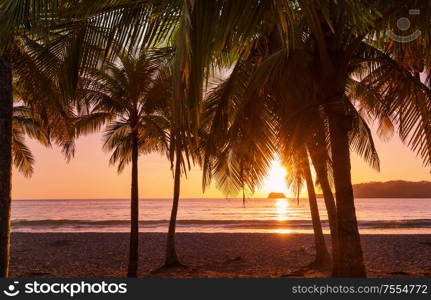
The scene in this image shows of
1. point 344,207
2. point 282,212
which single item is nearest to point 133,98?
point 344,207

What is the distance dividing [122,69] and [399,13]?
8552 mm

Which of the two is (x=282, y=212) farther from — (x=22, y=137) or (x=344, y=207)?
(x=344, y=207)

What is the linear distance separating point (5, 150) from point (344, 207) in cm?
527

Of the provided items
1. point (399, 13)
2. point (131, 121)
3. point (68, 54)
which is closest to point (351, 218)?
point (399, 13)

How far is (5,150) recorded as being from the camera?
6500 millimetres

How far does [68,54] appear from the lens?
173 inches

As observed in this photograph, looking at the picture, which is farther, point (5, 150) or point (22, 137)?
point (22, 137)

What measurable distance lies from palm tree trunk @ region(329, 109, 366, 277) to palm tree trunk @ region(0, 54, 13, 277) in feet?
16.4

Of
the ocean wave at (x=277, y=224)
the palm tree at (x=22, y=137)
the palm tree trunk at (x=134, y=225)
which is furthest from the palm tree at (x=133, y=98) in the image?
the ocean wave at (x=277, y=224)

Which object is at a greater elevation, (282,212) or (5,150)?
(5,150)

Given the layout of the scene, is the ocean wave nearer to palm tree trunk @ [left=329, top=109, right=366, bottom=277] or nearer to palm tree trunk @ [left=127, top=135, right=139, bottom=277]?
palm tree trunk @ [left=127, top=135, right=139, bottom=277]

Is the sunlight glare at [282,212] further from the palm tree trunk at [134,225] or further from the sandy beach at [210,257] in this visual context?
the palm tree trunk at [134,225]

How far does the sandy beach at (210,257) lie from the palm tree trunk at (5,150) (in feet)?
18.9

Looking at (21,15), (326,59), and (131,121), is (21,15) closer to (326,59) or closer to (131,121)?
(326,59)
